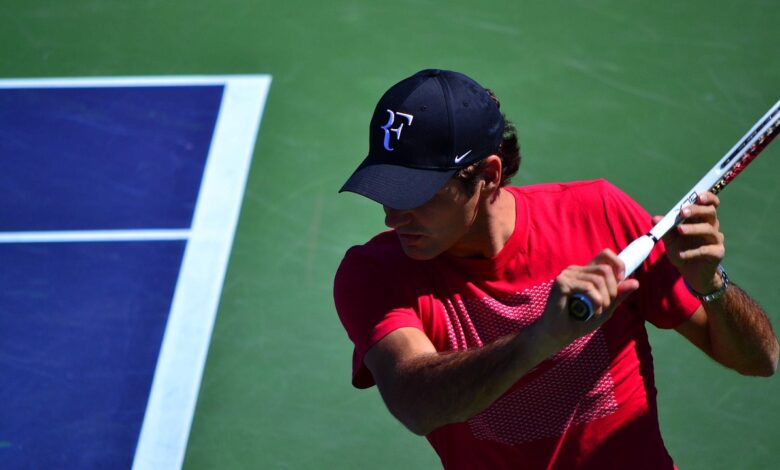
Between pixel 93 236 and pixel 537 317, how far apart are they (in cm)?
338

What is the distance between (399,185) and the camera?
3080mm

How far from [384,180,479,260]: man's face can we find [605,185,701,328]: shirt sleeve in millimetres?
454

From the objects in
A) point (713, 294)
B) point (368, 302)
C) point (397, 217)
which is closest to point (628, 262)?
point (713, 294)

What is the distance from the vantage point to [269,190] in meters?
6.24

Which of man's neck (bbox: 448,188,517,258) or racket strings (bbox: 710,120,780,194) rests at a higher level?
racket strings (bbox: 710,120,780,194)

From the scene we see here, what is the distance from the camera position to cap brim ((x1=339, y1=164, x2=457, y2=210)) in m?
3.05

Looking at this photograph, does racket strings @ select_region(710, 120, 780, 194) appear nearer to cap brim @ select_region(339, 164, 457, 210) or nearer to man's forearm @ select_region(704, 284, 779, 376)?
man's forearm @ select_region(704, 284, 779, 376)

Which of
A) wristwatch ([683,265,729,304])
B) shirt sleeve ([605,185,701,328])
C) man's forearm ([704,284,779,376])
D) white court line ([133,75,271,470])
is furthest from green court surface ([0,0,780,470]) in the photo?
wristwatch ([683,265,729,304])

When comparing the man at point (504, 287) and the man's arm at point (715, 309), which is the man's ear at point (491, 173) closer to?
the man at point (504, 287)

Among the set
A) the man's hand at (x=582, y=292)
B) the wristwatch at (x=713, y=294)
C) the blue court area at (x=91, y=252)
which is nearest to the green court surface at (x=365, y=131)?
the blue court area at (x=91, y=252)

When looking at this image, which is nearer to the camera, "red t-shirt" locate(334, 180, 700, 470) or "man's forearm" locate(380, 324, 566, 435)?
"man's forearm" locate(380, 324, 566, 435)

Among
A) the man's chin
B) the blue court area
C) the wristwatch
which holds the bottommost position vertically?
the blue court area

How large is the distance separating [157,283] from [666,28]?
3.36 metres

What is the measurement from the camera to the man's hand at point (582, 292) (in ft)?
8.89
